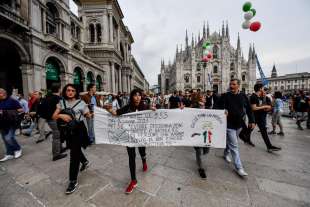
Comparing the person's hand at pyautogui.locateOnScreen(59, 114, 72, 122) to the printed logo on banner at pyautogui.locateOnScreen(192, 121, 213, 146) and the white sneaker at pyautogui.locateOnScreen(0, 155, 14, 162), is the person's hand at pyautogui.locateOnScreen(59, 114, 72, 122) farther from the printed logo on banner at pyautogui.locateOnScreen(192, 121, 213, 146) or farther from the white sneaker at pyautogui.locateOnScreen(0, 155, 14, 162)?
the white sneaker at pyautogui.locateOnScreen(0, 155, 14, 162)

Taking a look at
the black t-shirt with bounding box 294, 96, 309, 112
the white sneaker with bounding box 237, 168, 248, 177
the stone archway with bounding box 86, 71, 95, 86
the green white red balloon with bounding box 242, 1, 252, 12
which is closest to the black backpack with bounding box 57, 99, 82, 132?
the white sneaker with bounding box 237, 168, 248, 177

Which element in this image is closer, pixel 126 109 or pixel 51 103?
pixel 126 109

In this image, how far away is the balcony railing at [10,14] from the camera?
320 inches

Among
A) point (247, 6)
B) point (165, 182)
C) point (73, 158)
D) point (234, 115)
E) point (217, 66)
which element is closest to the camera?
point (73, 158)

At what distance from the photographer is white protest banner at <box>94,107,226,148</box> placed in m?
2.75

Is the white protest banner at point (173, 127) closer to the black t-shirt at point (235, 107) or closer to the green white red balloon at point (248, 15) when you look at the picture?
the black t-shirt at point (235, 107)

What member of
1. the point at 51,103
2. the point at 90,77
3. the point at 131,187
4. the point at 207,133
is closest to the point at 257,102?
the point at 207,133

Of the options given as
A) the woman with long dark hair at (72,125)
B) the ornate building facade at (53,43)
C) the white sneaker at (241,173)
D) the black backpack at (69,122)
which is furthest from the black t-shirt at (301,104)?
the ornate building facade at (53,43)

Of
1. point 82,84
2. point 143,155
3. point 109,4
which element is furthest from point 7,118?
point 109,4

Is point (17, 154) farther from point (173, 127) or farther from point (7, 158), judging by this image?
point (173, 127)

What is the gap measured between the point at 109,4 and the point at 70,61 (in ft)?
45.4

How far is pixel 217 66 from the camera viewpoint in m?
49.8

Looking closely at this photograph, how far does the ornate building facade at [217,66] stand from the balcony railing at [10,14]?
4525 centimetres

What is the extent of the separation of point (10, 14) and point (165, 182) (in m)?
13.5
